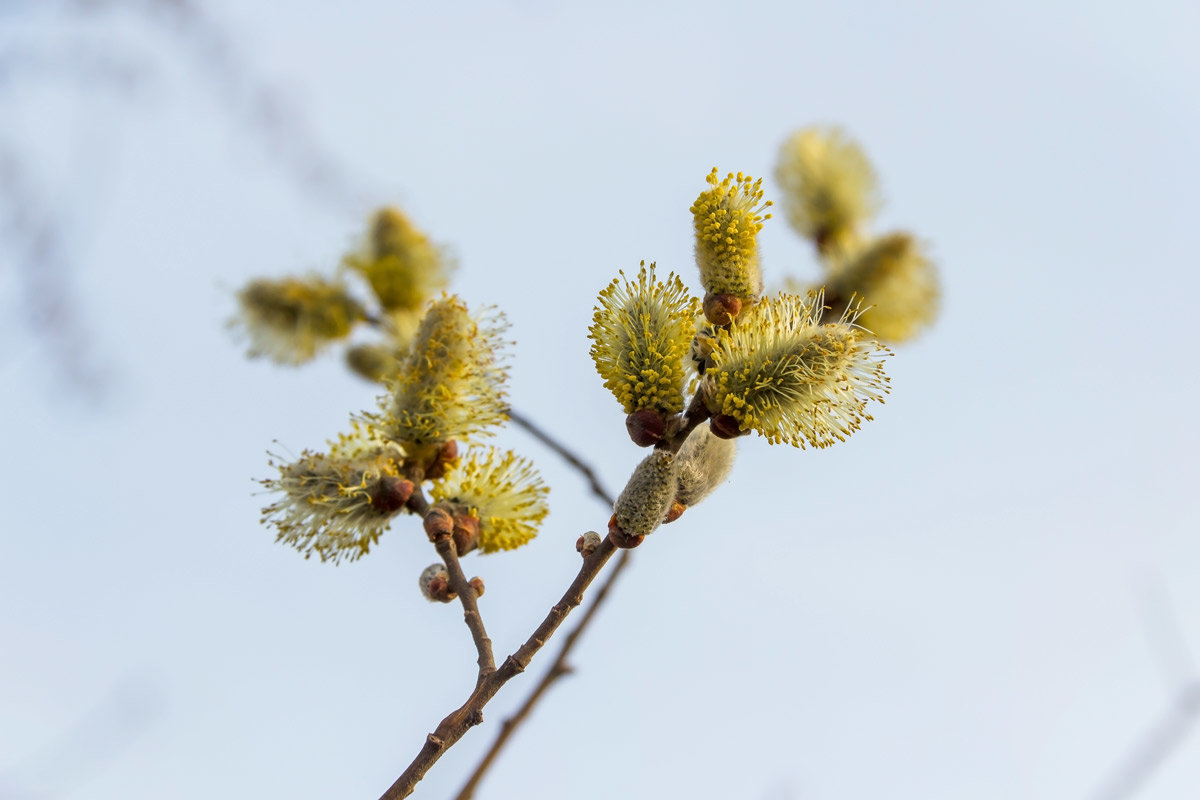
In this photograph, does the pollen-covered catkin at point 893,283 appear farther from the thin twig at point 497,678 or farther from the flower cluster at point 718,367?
the thin twig at point 497,678

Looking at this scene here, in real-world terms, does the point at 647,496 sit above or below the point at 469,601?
above

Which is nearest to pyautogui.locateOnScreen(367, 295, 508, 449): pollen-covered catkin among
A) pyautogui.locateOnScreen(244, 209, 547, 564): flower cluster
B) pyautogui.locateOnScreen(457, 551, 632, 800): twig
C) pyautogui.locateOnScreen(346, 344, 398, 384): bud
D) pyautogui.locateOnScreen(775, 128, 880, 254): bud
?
pyautogui.locateOnScreen(244, 209, 547, 564): flower cluster

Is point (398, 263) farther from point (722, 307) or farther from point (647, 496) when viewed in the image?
point (647, 496)

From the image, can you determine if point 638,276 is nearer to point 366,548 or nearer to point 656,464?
point 656,464

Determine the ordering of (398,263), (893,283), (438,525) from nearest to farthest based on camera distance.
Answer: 1. (438,525)
2. (893,283)
3. (398,263)

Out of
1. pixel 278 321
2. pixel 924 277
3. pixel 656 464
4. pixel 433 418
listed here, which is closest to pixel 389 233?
pixel 278 321

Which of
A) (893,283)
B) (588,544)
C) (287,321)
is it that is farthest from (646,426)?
(287,321)
